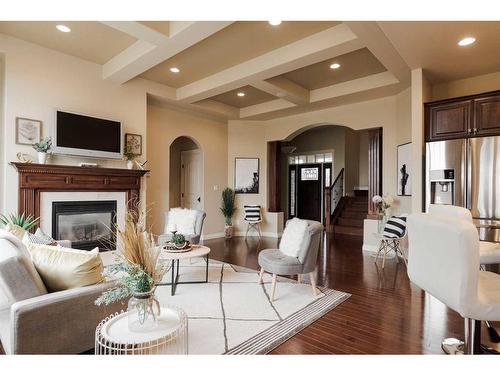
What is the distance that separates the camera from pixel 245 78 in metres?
4.71

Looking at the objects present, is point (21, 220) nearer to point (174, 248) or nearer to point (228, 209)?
point (174, 248)

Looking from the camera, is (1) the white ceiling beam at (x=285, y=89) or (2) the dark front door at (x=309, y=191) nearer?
(1) the white ceiling beam at (x=285, y=89)

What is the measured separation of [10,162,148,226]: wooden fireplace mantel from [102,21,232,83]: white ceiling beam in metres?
1.64

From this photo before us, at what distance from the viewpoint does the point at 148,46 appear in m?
3.85

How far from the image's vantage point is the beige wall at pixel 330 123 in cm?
540

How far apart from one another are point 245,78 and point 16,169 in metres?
Result: 3.65

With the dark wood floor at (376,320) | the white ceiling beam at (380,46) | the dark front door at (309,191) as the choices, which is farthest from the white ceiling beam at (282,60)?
the dark front door at (309,191)

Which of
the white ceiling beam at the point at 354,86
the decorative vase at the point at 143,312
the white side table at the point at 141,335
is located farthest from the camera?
the white ceiling beam at the point at 354,86

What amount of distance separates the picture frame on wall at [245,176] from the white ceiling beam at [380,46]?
400 cm

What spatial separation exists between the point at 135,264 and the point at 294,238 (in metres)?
2.06

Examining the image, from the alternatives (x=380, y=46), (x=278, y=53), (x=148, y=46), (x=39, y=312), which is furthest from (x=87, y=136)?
(x=380, y=46)

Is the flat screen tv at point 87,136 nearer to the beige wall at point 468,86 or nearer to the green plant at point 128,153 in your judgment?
the green plant at point 128,153
